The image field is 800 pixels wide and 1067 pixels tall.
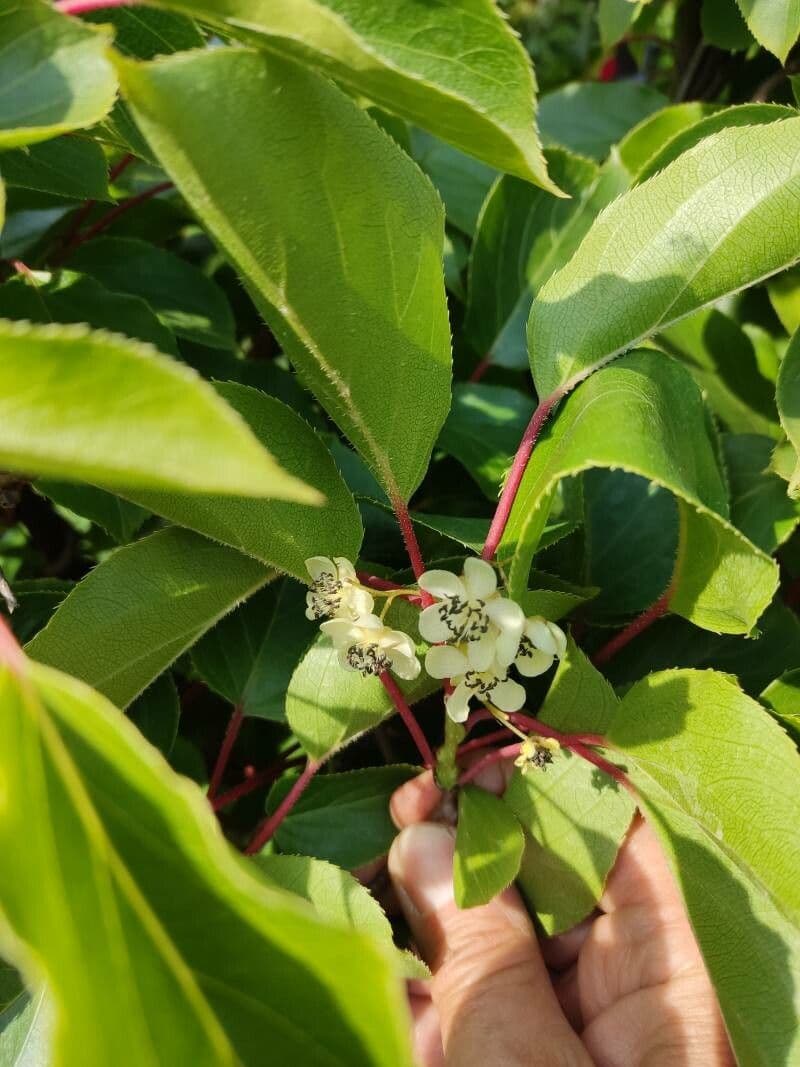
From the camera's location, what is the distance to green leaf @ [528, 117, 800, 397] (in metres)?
0.54

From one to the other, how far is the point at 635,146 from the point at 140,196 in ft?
1.66

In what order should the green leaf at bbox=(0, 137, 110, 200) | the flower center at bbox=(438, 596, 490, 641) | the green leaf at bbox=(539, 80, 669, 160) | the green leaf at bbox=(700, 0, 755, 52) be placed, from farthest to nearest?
the green leaf at bbox=(539, 80, 669, 160)
the green leaf at bbox=(700, 0, 755, 52)
the green leaf at bbox=(0, 137, 110, 200)
the flower center at bbox=(438, 596, 490, 641)

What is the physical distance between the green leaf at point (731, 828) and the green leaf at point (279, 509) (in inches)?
9.7

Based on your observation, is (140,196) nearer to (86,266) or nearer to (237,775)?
(86,266)

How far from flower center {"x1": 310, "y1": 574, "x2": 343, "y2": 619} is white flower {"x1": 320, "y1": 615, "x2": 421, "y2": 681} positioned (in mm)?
12

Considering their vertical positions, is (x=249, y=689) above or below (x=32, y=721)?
below

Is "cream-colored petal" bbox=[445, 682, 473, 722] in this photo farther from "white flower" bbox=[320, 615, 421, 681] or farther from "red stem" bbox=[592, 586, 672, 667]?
"red stem" bbox=[592, 586, 672, 667]

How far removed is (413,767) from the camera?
0.77 metres

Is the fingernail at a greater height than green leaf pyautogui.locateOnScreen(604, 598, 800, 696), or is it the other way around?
green leaf pyautogui.locateOnScreen(604, 598, 800, 696)

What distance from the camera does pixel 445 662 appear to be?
57 centimetres

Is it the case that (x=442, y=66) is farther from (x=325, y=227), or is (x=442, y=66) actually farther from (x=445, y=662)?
(x=445, y=662)

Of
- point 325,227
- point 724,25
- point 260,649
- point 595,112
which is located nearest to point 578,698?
point 260,649

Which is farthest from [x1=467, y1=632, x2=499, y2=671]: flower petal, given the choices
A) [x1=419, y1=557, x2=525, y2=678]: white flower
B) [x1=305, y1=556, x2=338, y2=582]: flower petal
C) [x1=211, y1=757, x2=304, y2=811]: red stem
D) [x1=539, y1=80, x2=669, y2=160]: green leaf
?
[x1=539, y1=80, x2=669, y2=160]: green leaf

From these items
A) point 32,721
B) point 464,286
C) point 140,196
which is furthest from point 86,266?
point 32,721
